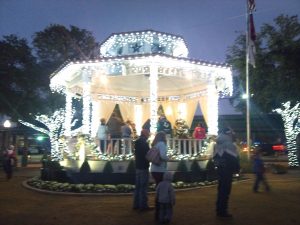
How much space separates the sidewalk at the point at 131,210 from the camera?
840 cm

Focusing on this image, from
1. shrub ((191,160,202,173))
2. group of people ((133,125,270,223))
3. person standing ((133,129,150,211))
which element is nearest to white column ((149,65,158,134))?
shrub ((191,160,202,173))

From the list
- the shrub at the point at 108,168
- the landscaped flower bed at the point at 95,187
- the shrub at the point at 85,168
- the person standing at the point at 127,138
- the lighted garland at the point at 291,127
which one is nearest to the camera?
the landscaped flower bed at the point at 95,187

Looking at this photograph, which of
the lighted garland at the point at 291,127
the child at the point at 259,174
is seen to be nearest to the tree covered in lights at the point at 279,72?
the lighted garland at the point at 291,127

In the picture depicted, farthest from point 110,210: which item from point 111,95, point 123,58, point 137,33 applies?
point 111,95

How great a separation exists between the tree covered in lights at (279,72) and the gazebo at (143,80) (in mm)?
9951

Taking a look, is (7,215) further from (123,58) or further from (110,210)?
(123,58)

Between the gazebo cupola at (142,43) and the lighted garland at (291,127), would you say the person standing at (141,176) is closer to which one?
the gazebo cupola at (142,43)

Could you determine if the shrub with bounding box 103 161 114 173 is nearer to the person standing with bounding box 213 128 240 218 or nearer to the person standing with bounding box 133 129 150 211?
the person standing with bounding box 133 129 150 211

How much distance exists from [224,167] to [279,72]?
22338 millimetres

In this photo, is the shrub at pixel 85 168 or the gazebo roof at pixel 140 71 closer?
the shrub at pixel 85 168

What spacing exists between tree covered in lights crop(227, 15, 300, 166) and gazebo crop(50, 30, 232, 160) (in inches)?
392

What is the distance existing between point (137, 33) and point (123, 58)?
132 inches

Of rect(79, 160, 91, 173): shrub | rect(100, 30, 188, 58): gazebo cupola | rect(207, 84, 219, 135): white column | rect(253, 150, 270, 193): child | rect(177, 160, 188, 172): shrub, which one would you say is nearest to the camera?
rect(253, 150, 270, 193): child

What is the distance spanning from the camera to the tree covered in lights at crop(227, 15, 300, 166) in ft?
93.4
